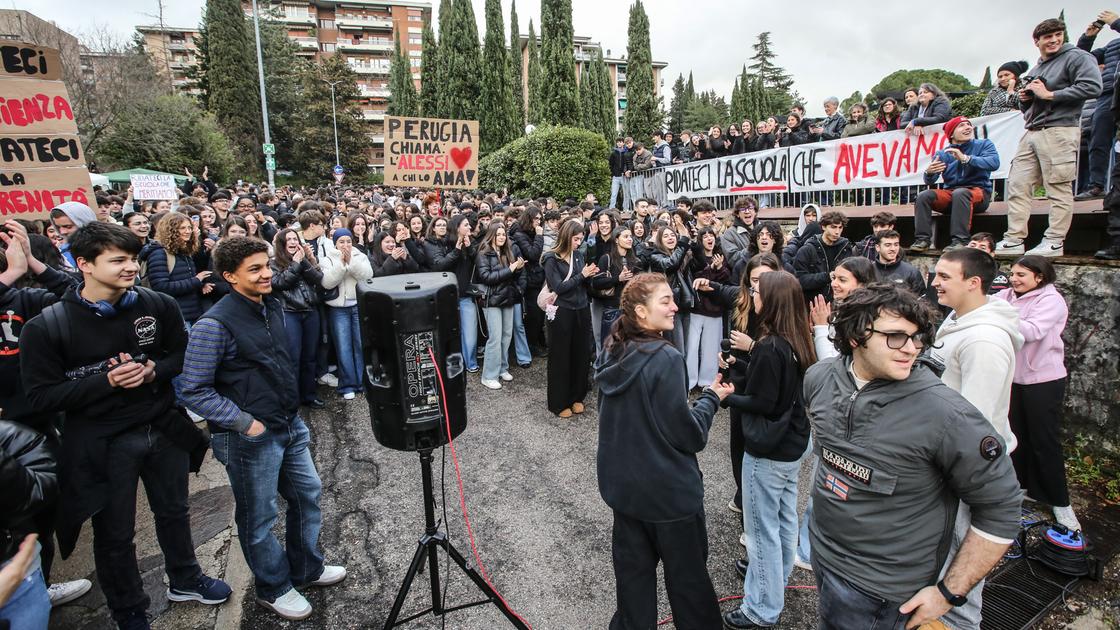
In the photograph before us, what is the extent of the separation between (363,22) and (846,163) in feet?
253

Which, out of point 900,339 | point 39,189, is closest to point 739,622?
point 900,339

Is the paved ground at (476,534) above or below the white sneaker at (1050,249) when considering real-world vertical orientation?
below

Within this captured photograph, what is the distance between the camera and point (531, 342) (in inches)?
346

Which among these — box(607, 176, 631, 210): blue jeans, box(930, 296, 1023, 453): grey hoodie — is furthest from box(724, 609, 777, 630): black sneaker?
box(607, 176, 631, 210): blue jeans

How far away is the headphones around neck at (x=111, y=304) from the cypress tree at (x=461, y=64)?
28473mm

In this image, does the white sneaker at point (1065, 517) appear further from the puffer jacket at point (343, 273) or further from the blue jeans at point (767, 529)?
the puffer jacket at point (343, 273)

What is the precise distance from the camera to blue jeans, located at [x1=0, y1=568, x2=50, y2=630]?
5.93ft

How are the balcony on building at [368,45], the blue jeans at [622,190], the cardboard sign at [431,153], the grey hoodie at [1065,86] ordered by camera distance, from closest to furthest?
the grey hoodie at [1065,86] → the cardboard sign at [431,153] → the blue jeans at [622,190] → the balcony on building at [368,45]

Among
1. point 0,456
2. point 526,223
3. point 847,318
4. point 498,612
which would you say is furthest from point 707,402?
point 526,223

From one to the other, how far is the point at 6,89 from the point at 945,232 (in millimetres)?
9977

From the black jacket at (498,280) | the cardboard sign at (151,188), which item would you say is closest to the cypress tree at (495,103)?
the cardboard sign at (151,188)

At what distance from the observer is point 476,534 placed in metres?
4.20

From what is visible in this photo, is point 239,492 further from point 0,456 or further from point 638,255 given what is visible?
point 638,255

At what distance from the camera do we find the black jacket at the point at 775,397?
3006mm
